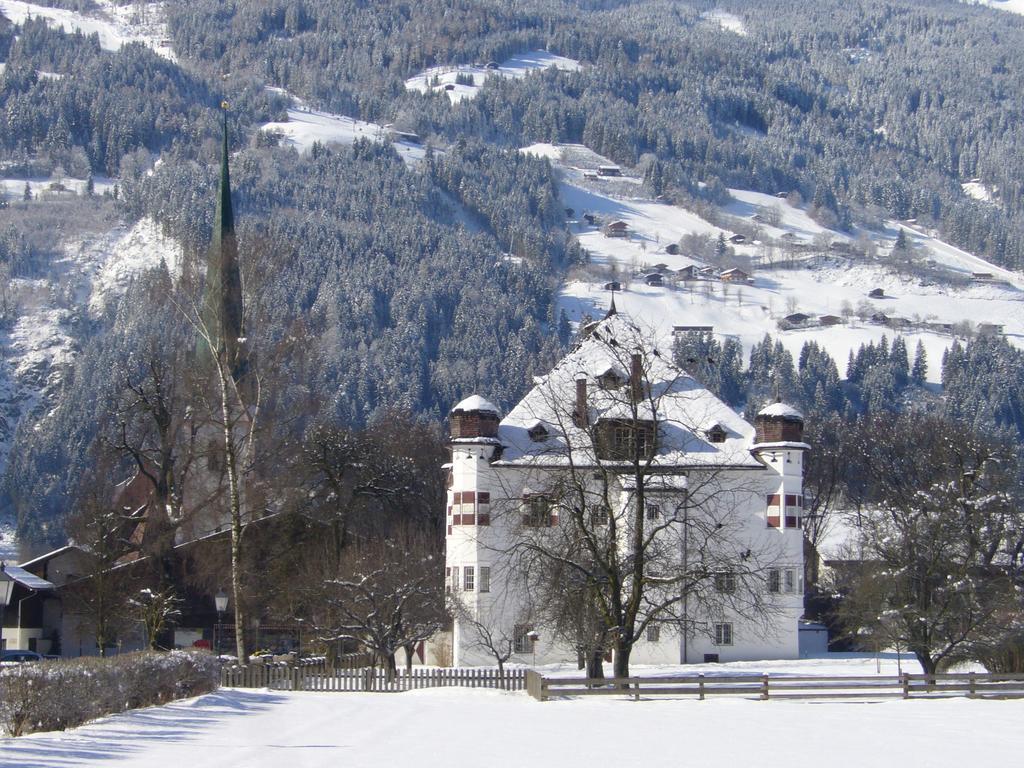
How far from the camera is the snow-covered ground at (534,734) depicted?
27391mm

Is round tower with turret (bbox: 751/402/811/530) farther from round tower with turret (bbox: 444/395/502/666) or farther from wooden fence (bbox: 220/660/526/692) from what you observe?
wooden fence (bbox: 220/660/526/692)

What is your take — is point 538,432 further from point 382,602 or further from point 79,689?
point 79,689

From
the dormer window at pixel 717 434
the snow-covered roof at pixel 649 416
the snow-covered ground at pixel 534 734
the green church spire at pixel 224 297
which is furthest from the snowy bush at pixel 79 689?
the dormer window at pixel 717 434

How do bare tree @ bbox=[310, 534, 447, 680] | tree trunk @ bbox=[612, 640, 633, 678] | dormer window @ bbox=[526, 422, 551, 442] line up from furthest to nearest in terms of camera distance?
dormer window @ bbox=[526, 422, 551, 442] < bare tree @ bbox=[310, 534, 447, 680] < tree trunk @ bbox=[612, 640, 633, 678]

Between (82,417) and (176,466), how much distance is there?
103 m

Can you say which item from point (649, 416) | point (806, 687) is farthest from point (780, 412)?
point (806, 687)

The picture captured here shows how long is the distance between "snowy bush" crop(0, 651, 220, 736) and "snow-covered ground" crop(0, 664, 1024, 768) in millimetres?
423

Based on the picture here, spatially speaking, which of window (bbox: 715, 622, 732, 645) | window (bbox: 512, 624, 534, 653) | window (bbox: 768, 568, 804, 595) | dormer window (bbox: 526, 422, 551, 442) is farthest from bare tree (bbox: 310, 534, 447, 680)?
window (bbox: 768, 568, 804, 595)

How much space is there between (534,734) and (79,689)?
9446 millimetres

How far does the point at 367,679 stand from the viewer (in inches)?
1927

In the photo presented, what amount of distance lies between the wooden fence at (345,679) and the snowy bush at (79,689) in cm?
1023

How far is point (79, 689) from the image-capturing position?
98.3 ft

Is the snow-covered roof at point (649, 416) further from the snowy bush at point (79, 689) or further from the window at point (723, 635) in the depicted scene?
the snowy bush at point (79, 689)

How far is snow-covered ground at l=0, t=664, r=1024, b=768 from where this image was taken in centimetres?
2739
